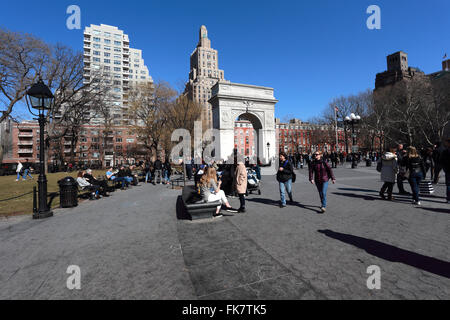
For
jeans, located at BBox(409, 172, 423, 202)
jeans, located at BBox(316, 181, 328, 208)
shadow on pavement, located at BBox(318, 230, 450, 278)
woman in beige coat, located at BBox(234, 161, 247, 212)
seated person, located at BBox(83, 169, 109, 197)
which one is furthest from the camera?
seated person, located at BBox(83, 169, 109, 197)

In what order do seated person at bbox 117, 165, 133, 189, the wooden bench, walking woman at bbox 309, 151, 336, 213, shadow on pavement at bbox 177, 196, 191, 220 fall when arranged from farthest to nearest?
seated person at bbox 117, 165, 133, 189 → walking woman at bbox 309, 151, 336, 213 → shadow on pavement at bbox 177, 196, 191, 220 → the wooden bench

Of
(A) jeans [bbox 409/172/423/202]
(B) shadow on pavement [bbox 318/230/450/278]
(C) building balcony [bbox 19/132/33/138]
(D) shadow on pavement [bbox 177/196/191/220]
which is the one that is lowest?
(D) shadow on pavement [bbox 177/196/191/220]

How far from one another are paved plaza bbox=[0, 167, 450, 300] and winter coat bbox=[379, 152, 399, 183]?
1235mm

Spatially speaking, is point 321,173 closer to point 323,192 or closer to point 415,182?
point 323,192

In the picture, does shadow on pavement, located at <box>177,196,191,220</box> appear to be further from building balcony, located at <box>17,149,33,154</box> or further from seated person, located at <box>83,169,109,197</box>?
building balcony, located at <box>17,149,33,154</box>

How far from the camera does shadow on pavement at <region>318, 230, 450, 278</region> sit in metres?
2.68

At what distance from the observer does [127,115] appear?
32.1 meters

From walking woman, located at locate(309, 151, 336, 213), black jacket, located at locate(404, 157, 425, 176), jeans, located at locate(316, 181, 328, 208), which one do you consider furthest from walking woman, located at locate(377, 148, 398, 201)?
jeans, located at locate(316, 181, 328, 208)

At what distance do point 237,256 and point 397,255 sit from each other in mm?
2409

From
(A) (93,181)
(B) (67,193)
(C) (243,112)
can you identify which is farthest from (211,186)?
(C) (243,112)

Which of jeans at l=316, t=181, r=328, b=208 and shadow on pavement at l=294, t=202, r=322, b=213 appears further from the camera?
shadow on pavement at l=294, t=202, r=322, b=213

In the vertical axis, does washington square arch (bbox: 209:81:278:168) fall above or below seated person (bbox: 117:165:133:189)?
above

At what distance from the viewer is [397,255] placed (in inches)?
121
